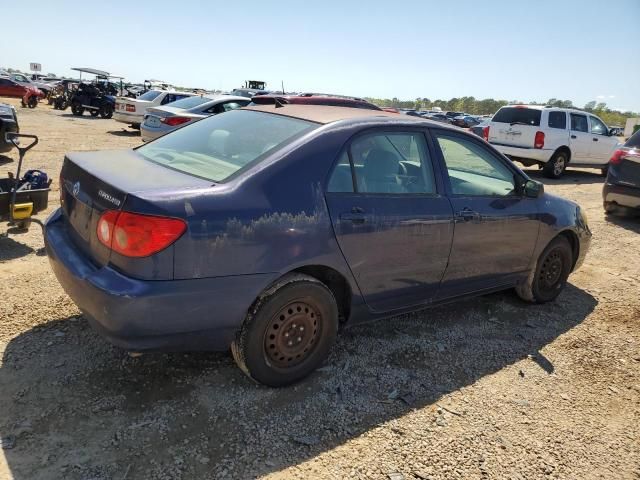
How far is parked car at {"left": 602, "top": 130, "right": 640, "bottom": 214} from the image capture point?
26.0 feet

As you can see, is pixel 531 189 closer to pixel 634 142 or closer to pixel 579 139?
pixel 634 142

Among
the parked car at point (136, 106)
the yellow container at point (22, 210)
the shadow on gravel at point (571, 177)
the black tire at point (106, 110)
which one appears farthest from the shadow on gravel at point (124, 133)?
the yellow container at point (22, 210)

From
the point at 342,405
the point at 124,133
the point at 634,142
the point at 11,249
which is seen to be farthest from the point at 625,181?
the point at 124,133

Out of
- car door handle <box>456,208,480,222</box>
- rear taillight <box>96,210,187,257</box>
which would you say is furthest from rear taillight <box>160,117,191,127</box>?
rear taillight <box>96,210,187,257</box>

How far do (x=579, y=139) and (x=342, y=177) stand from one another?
12.6 m

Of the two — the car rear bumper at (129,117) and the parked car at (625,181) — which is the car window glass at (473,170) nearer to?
the parked car at (625,181)

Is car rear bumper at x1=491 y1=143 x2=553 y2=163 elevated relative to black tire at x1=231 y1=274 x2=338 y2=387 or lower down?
elevated

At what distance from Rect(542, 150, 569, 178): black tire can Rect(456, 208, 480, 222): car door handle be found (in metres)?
10.6

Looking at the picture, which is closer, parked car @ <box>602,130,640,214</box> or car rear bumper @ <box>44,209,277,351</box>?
car rear bumper @ <box>44,209,277,351</box>

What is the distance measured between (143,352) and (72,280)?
22.9 inches

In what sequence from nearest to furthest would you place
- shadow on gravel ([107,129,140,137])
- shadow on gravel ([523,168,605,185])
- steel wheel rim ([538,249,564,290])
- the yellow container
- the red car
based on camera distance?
the yellow container → steel wheel rim ([538,249,564,290]) → shadow on gravel ([523,168,605,185]) → shadow on gravel ([107,129,140,137]) → the red car

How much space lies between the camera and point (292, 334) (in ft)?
9.63

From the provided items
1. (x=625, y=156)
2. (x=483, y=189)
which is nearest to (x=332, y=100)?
(x=483, y=189)

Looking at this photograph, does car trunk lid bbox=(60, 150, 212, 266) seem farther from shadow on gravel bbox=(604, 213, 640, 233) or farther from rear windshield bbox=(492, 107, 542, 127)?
rear windshield bbox=(492, 107, 542, 127)
